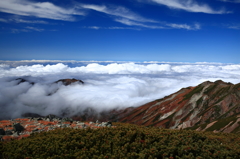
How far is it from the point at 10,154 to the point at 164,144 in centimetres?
1579

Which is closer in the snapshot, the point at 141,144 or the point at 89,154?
the point at 89,154

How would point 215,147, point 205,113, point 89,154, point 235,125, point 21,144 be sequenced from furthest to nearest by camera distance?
1. point 205,113
2. point 235,125
3. point 21,144
4. point 215,147
5. point 89,154

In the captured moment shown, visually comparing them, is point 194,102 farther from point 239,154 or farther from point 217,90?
point 239,154

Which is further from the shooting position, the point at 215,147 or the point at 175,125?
the point at 175,125

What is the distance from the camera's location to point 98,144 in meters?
17.7

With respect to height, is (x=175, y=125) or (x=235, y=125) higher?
(x=235, y=125)

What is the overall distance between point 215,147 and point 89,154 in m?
13.4

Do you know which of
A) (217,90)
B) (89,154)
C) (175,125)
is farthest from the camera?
(217,90)

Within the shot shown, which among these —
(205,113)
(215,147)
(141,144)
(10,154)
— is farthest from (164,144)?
(205,113)

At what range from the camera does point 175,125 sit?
6678 inches

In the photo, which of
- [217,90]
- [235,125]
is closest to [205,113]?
[217,90]

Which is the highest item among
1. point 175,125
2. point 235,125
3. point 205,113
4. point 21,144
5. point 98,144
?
point 98,144

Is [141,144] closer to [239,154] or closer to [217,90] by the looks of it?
[239,154]

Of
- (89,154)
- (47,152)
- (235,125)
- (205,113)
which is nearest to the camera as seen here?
(89,154)
